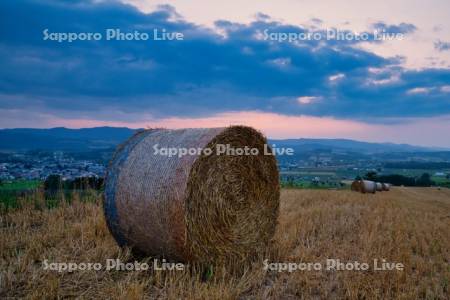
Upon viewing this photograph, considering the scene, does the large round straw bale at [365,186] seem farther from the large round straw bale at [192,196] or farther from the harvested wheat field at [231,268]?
the large round straw bale at [192,196]

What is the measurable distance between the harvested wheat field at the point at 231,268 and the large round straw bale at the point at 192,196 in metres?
0.33

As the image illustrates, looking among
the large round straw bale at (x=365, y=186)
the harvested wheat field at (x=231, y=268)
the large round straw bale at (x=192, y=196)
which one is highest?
the large round straw bale at (x=192, y=196)

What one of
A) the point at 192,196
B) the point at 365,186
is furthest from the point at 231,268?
the point at 365,186

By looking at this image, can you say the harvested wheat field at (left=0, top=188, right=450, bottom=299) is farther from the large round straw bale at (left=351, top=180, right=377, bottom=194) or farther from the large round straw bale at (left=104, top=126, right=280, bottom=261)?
the large round straw bale at (left=351, top=180, right=377, bottom=194)

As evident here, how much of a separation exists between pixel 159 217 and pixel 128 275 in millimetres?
Answer: 826

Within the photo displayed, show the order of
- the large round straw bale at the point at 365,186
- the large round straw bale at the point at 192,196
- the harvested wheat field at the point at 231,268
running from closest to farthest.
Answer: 1. the harvested wheat field at the point at 231,268
2. the large round straw bale at the point at 192,196
3. the large round straw bale at the point at 365,186

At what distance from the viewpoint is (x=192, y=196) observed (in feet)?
18.6

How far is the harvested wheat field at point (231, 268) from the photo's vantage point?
15.9 feet

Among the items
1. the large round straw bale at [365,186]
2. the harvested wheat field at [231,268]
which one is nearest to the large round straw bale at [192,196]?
the harvested wheat field at [231,268]

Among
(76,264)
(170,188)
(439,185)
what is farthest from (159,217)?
(439,185)

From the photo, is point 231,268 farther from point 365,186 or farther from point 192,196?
point 365,186

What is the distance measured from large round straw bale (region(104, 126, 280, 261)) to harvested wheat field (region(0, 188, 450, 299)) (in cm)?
33

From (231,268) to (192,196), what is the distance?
4.41ft

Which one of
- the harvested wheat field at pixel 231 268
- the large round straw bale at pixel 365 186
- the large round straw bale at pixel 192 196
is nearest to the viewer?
the harvested wheat field at pixel 231 268
